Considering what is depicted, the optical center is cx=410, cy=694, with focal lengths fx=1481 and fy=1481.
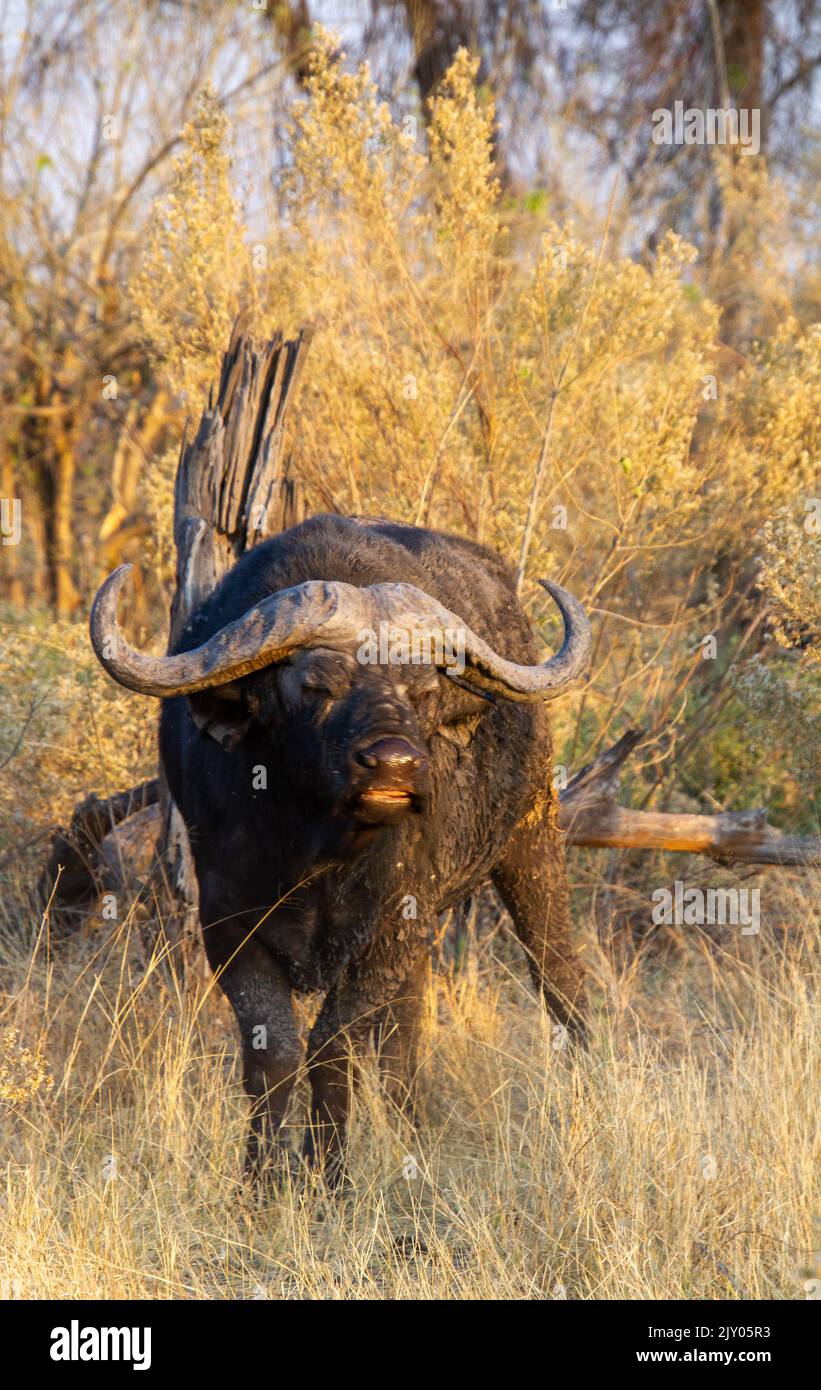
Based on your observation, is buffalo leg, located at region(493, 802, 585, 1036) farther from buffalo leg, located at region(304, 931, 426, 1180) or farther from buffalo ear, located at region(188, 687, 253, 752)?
buffalo ear, located at region(188, 687, 253, 752)

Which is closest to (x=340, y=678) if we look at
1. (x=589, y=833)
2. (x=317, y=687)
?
(x=317, y=687)

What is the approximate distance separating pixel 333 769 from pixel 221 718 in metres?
0.62

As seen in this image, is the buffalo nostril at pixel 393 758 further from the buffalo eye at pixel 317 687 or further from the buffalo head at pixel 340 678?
the buffalo eye at pixel 317 687

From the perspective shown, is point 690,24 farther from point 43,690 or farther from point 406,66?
point 43,690

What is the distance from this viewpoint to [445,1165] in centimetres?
521

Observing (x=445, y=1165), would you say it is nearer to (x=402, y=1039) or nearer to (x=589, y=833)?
(x=402, y=1039)

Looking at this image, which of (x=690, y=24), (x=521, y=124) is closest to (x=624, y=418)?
(x=521, y=124)

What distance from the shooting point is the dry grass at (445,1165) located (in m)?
4.12

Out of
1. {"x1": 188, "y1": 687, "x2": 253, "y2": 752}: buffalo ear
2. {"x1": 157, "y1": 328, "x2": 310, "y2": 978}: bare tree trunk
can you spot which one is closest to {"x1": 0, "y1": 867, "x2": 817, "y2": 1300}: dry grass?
{"x1": 157, "y1": 328, "x2": 310, "y2": 978}: bare tree trunk

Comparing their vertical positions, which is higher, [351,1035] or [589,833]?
[589,833]

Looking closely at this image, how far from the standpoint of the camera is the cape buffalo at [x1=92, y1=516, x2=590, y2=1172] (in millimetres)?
4738

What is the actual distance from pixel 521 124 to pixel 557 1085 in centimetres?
1296

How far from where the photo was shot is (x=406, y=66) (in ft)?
50.2

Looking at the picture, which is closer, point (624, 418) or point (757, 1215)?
point (757, 1215)
